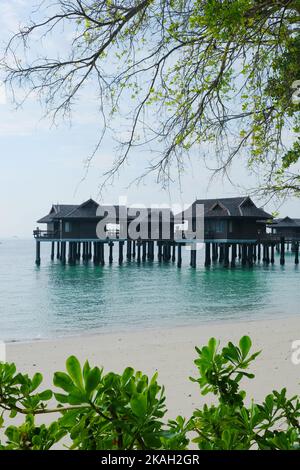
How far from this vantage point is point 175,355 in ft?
30.8

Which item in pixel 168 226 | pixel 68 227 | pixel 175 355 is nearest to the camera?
pixel 175 355

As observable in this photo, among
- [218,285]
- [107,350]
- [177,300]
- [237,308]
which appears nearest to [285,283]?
[218,285]

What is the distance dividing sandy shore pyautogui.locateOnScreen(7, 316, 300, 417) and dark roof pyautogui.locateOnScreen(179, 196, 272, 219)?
30710 millimetres

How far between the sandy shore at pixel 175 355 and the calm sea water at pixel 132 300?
240 inches

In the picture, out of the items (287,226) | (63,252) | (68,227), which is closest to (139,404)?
(68,227)

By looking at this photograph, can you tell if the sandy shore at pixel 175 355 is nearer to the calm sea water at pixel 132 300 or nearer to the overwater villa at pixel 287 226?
the calm sea water at pixel 132 300

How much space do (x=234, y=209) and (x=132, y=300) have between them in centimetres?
2049

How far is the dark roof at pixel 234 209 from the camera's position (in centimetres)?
4494

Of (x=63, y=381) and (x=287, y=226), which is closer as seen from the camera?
(x=63, y=381)

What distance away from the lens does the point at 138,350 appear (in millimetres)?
10227

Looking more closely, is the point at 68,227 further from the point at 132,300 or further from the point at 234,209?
the point at 132,300

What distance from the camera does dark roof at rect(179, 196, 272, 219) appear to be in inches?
1769
